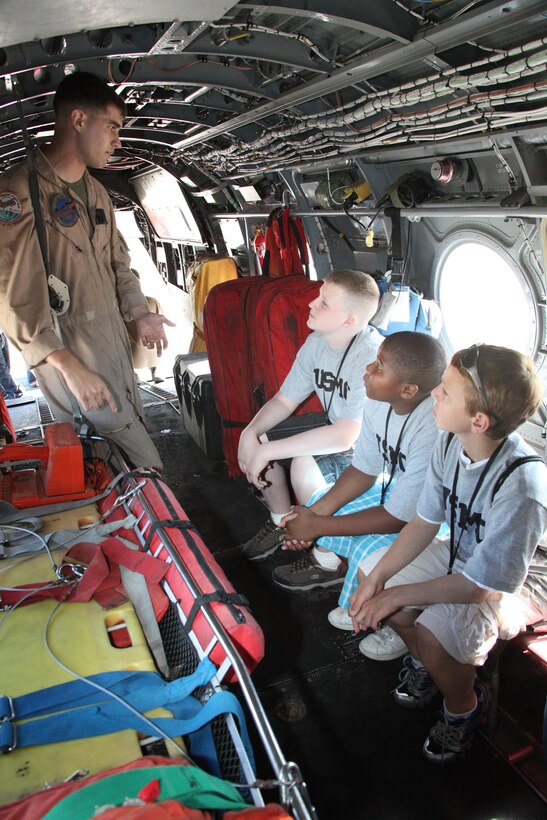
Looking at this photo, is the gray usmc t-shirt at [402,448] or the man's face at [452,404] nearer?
the man's face at [452,404]

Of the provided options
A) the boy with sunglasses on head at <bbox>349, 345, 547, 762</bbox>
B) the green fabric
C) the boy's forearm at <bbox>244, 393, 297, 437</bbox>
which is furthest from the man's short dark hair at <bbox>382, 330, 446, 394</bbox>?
the green fabric

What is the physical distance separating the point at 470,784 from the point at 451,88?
3000 mm

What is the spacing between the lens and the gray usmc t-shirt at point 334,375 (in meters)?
3.41

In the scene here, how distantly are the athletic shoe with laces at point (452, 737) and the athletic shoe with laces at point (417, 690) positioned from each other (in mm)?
218

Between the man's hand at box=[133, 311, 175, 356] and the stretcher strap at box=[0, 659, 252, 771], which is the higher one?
the man's hand at box=[133, 311, 175, 356]

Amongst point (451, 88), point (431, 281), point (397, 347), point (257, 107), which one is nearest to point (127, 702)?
point (397, 347)

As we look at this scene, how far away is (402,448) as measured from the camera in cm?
287

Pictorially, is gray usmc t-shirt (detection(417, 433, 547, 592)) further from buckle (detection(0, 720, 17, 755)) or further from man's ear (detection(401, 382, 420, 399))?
buckle (detection(0, 720, 17, 755))

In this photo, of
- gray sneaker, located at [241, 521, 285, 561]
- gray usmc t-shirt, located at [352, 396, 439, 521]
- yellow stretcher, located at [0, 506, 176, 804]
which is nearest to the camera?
yellow stretcher, located at [0, 506, 176, 804]

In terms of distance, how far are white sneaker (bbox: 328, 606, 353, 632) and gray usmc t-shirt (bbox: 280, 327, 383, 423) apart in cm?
106

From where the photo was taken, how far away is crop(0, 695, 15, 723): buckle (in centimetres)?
145

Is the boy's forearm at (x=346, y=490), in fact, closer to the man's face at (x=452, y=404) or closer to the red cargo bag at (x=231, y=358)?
the man's face at (x=452, y=404)

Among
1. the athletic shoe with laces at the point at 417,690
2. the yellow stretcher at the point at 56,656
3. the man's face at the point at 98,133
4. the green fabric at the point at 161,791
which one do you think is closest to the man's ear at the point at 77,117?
the man's face at the point at 98,133

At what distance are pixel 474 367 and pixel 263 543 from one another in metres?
2.23
